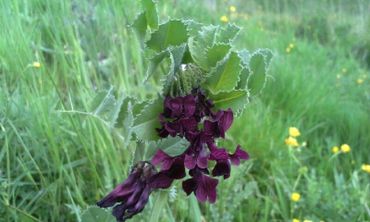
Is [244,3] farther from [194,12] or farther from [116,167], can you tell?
[116,167]

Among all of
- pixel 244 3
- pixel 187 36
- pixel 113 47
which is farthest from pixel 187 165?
pixel 244 3

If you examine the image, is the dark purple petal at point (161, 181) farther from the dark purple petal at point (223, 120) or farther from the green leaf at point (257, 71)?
the green leaf at point (257, 71)

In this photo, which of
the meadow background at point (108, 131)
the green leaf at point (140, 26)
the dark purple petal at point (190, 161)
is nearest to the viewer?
the dark purple petal at point (190, 161)

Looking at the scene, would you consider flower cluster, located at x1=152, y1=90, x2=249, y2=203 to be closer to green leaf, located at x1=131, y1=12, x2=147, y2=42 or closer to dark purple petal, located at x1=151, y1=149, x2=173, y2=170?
dark purple petal, located at x1=151, y1=149, x2=173, y2=170

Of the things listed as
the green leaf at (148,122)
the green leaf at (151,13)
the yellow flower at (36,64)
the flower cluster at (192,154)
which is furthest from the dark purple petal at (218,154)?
the yellow flower at (36,64)

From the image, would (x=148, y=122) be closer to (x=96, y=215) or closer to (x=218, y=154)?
(x=218, y=154)

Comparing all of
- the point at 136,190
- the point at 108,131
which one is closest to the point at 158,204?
the point at 136,190
